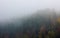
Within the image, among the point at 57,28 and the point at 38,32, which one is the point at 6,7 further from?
the point at 57,28

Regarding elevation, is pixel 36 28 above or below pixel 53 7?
below

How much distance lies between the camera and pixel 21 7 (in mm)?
945

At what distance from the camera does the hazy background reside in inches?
36.5

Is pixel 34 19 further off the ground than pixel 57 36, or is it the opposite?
pixel 34 19

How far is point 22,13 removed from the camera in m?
0.94

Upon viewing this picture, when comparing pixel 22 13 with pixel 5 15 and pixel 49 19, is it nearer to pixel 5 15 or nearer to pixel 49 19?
pixel 5 15

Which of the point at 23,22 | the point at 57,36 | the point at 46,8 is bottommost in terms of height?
the point at 57,36

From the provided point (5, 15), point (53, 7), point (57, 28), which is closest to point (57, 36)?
point (57, 28)

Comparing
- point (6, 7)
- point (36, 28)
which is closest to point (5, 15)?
point (6, 7)

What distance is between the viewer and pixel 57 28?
Result: 95 cm

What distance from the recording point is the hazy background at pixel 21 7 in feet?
3.04

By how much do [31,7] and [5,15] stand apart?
253 mm

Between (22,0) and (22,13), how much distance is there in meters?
0.12

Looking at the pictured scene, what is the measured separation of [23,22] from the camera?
3.09 feet
